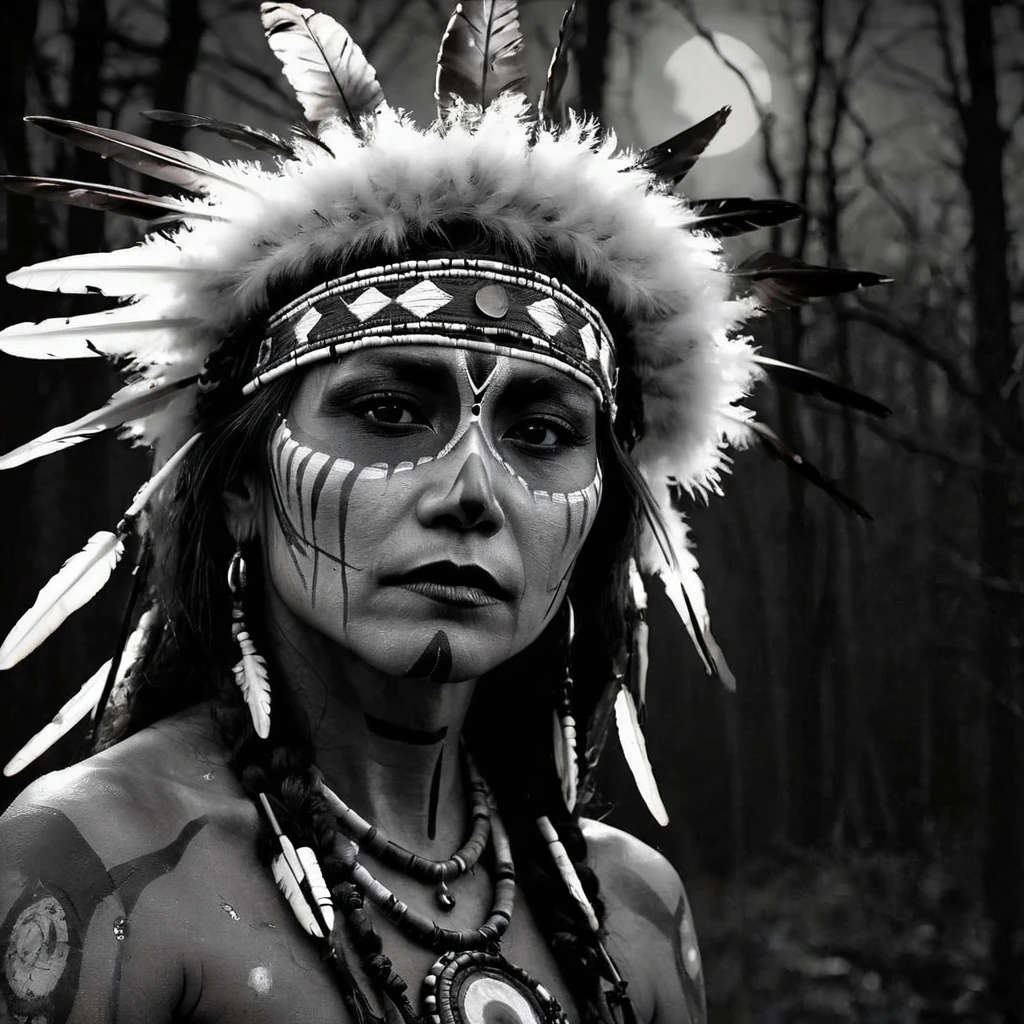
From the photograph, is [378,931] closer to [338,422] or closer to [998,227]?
[338,422]

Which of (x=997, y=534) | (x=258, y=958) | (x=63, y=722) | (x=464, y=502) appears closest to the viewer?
(x=258, y=958)

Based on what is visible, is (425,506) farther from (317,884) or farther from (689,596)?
(689,596)

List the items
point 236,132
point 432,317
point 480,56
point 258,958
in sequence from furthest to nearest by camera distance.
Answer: point 480,56
point 236,132
point 432,317
point 258,958

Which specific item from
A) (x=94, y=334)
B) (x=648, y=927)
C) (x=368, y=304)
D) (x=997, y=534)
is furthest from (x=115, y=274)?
(x=997, y=534)

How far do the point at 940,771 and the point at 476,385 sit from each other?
8.71ft

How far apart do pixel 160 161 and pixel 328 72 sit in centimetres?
33

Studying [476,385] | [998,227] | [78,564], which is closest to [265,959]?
[78,564]

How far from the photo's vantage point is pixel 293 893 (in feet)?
5.49

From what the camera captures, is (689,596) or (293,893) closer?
(293,893)

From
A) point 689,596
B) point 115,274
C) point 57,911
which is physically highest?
point 115,274

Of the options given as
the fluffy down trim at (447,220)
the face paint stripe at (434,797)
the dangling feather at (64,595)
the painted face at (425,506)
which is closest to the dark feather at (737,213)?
the fluffy down trim at (447,220)

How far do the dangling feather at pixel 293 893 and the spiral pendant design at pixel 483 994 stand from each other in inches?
7.6

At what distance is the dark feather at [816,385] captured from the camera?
7.45 feet

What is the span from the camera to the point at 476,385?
184cm
